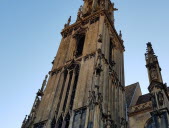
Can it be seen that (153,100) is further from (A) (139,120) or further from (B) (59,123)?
(B) (59,123)

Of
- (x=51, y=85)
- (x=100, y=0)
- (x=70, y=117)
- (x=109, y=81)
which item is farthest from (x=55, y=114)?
(x=100, y=0)

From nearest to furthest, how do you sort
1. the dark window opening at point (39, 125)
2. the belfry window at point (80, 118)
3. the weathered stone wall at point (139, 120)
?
the belfry window at point (80, 118) → the weathered stone wall at point (139, 120) → the dark window opening at point (39, 125)

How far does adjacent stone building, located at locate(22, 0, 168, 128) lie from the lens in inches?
584

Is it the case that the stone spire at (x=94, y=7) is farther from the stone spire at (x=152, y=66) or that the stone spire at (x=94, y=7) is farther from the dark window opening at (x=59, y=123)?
the stone spire at (x=152, y=66)

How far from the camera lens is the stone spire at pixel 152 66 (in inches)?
419

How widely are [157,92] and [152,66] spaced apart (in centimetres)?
176

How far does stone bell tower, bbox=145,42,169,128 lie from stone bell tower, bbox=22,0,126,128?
4.25m

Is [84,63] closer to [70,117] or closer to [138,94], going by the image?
[70,117]

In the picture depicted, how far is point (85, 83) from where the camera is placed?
17812 millimetres

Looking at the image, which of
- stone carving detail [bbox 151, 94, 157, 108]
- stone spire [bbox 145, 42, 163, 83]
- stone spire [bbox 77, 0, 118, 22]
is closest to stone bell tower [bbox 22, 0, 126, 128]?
stone spire [bbox 77, 0, 118, 22]

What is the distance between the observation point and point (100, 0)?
31.1 metres

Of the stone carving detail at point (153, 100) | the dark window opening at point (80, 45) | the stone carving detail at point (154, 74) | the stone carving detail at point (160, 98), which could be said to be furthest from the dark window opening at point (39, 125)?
the stone carving detail at point (160, 98)

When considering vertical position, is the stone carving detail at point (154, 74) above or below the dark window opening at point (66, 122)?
below

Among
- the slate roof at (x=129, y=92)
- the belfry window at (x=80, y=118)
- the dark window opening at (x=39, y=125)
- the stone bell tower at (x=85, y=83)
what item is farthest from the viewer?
the slate roof at (x=129, y=92)
